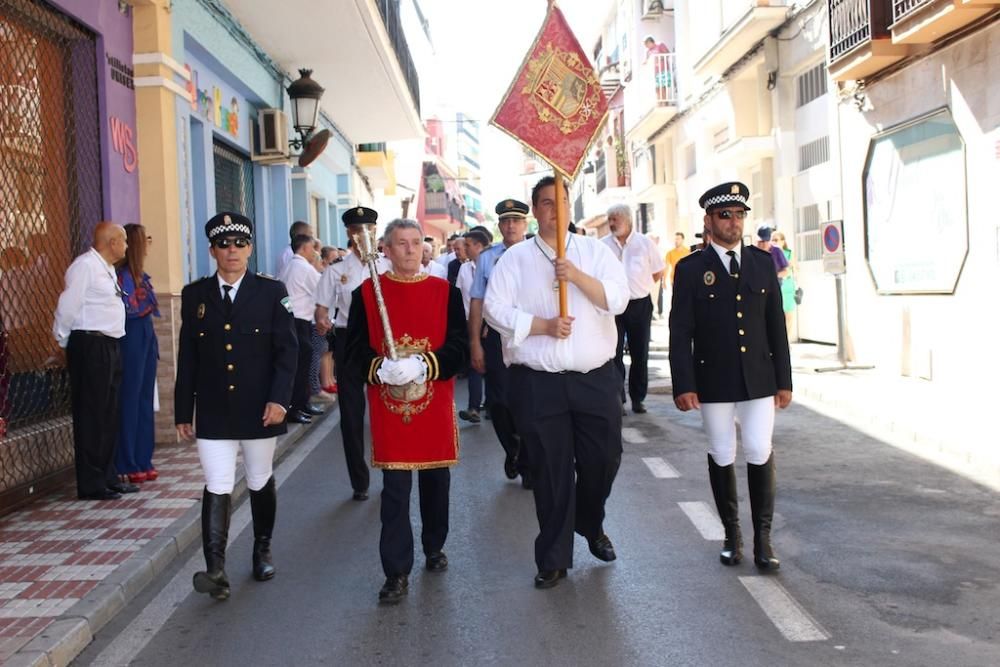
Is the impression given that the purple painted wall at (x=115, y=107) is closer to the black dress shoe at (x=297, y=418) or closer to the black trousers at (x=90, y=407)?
the black trousers at (x=90, y=407)

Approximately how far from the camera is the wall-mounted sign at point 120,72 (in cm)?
942

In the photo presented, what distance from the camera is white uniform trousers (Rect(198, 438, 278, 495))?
5.34 meters

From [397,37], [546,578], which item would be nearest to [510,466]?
[546,578]

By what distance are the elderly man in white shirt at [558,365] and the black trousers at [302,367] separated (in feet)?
19.7

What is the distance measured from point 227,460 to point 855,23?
37.4 feet

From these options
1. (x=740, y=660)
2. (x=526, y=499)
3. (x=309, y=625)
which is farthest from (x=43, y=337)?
(x=740, y=660)

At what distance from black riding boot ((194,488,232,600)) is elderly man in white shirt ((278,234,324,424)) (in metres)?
5.92

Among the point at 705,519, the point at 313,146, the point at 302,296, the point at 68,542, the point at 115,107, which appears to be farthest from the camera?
the point at 313,146

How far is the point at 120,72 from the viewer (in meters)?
9.63

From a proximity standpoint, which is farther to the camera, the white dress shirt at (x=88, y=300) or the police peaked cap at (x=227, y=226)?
the white dress shirt at (x=88, y=300)

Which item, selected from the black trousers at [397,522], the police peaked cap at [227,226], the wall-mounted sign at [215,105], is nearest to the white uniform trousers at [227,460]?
the black trousers at [397,522]

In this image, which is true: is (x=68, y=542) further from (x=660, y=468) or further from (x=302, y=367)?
(x=302, y=367)

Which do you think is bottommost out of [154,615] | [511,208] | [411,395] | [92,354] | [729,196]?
[154,615]

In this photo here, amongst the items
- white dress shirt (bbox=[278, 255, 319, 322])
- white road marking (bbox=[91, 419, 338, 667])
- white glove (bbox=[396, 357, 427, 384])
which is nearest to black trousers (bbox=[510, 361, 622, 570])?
white glove (bbox=[396, 357, 427, 384])
